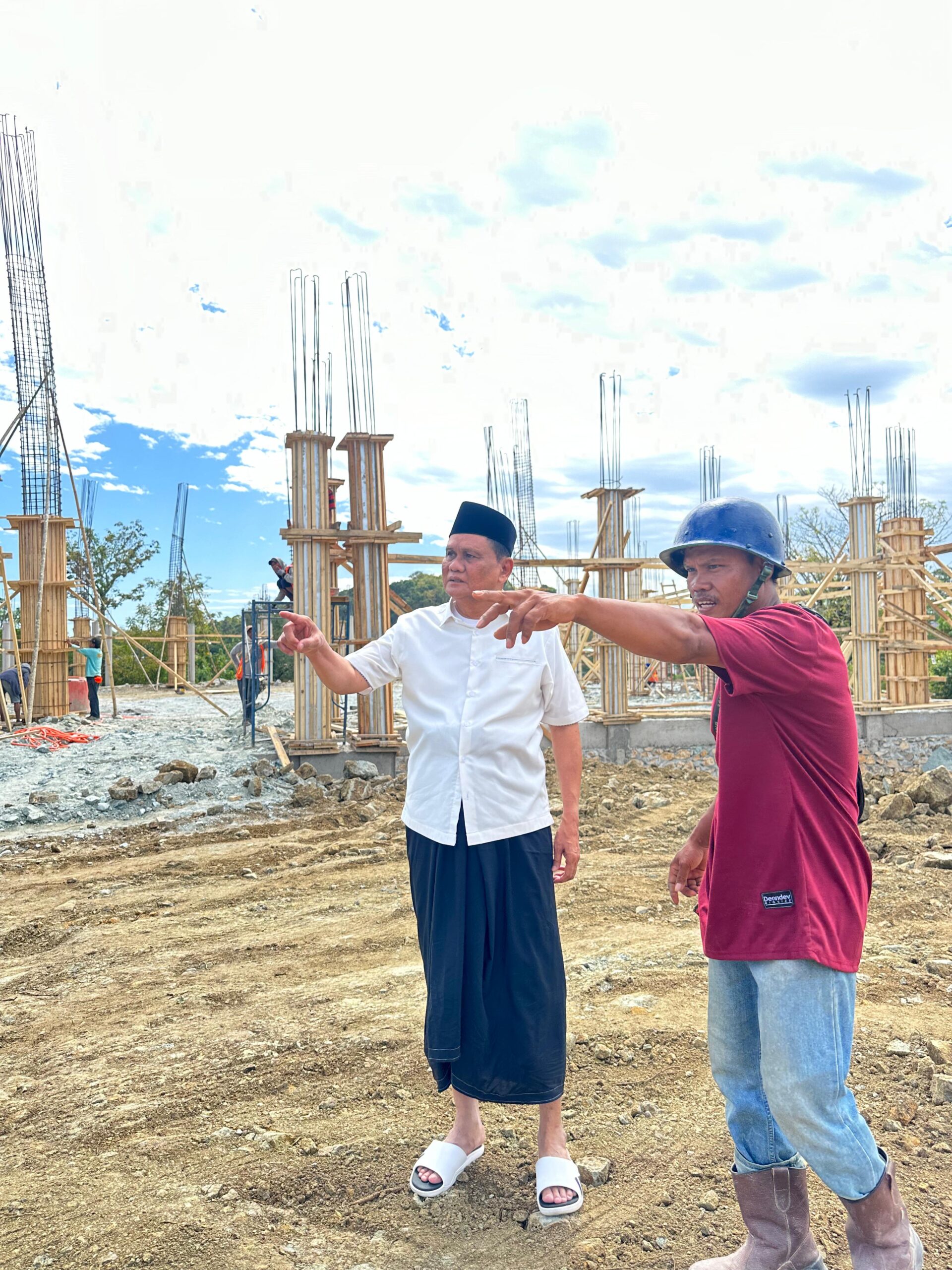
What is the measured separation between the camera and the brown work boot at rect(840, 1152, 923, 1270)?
5.55ft

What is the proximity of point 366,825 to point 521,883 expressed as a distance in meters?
5.07

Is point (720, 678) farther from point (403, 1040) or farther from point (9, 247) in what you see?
point (9, 247)

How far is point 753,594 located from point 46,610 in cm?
1172

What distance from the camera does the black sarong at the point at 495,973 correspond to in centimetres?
230

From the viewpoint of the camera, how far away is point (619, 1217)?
2.28m

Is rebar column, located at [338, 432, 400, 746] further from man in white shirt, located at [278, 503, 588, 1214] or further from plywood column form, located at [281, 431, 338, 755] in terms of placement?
man in white shirt, located at [278, 503, 588, 1214]

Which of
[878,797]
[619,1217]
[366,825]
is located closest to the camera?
[619,1217]

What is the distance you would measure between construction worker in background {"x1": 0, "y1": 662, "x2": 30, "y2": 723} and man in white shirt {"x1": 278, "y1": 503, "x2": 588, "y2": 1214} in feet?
34.4

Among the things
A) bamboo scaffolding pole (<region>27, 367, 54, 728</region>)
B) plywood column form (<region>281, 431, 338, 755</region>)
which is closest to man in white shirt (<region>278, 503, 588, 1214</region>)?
plywood column form (<region>281, 431, 338, 755</region>)

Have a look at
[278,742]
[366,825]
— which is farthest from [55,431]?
[366,825]

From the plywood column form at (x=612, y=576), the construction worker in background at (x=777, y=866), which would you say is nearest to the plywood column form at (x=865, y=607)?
the plywood column form at (x=612, y=576)

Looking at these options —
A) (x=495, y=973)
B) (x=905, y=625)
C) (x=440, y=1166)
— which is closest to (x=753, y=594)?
(x=495, y=973)

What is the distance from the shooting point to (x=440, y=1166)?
2391mm

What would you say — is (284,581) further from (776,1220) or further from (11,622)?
(776,1220)
